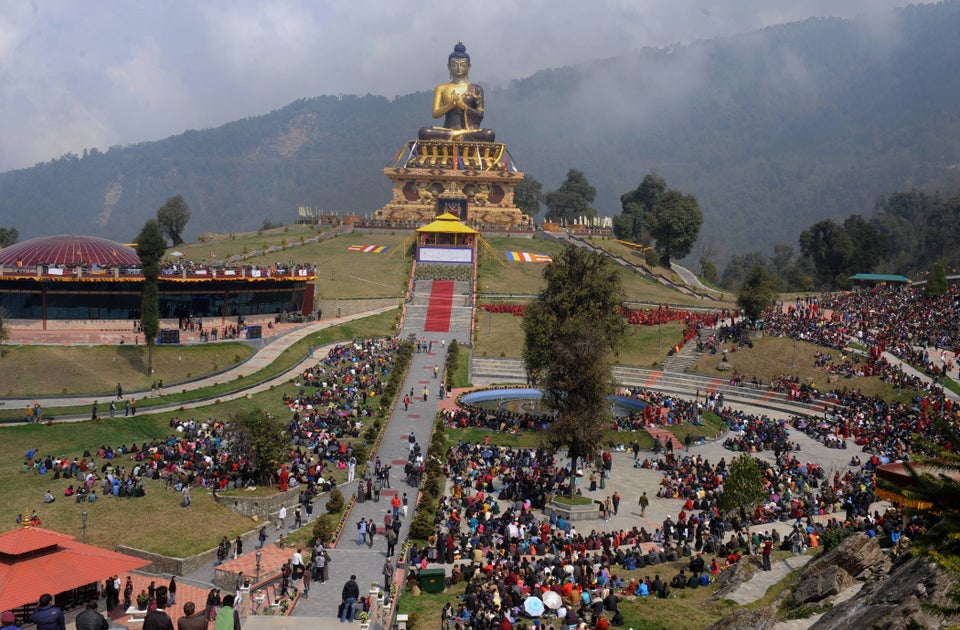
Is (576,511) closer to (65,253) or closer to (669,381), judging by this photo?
(669,381)

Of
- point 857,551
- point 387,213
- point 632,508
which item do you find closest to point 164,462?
point 632,508

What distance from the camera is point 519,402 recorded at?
48.0 m

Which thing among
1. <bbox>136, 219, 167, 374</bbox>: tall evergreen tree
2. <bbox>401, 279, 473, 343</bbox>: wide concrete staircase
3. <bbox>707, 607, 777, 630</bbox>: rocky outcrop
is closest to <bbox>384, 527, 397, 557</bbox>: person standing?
<bbox>707, 607, 777, 630</bbox>: rocky outcrop

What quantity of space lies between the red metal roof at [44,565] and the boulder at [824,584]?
15.2 metres

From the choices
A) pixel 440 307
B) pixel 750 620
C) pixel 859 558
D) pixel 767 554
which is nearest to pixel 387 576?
pixel 750 620

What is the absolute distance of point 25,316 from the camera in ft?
166

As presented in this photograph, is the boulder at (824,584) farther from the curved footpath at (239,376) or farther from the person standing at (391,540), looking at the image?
the curved footpath at (239,376)

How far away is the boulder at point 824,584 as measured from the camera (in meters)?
17.9

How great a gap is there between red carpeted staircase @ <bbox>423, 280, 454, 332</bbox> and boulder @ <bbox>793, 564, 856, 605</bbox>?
141 ft

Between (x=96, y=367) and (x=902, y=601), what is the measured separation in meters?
40.0

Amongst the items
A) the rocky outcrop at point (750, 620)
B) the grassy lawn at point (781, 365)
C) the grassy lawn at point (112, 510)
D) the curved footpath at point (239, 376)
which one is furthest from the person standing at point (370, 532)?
the grassy lawn at point (781, 365)

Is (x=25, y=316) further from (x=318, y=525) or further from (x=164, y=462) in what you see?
(x=318, y=525)

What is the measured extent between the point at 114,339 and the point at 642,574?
36.3 meters

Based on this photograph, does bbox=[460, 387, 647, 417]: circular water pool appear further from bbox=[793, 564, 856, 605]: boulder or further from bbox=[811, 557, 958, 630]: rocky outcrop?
bbox=[811, 557, 958, 630]: rocky outcrop
